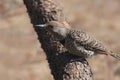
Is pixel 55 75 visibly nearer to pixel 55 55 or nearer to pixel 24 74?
pixel 55 55

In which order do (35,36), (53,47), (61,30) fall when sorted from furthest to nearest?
(35,36), (61,30), (53,47)

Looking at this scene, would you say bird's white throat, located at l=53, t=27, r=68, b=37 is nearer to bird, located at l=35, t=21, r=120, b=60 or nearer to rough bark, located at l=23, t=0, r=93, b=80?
bird, located at l=35, t=21, r=120, b=60

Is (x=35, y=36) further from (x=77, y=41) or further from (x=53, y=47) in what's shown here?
(x=53, y=47)

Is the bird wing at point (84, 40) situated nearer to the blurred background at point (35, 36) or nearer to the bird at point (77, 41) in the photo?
the bird at point (77, 41)

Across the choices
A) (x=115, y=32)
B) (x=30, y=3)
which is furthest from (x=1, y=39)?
(x=30, y=3)

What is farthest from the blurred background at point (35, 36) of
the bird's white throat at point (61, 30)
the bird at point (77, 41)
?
the bird's white throat at point (61, 30)

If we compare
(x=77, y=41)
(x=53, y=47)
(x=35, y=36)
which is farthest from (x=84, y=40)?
(x=35, y=36)

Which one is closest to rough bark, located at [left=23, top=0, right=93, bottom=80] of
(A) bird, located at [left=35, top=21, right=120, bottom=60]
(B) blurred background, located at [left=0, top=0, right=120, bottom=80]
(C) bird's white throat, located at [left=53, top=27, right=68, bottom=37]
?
(A) bird, located at [left=35, top=21, right=120, bottom=60]
